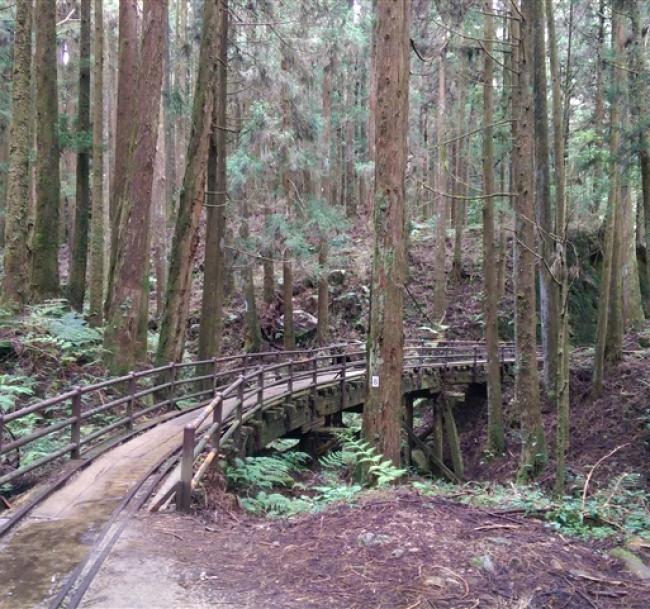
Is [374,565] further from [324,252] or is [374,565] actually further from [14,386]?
[324,252]

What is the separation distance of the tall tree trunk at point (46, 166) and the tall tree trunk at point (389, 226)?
10058mm

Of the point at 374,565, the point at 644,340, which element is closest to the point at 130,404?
the point at 374,565

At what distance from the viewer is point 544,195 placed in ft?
52.3

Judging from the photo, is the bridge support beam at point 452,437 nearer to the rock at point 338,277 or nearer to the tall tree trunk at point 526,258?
the tall tree trunk at point 526,258

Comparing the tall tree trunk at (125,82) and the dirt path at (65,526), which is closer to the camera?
the dirt path at (65,526)

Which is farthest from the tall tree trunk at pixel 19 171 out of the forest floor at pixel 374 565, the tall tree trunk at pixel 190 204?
the forest floor at pixel 374 565

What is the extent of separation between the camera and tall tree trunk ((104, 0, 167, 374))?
12.6 meters

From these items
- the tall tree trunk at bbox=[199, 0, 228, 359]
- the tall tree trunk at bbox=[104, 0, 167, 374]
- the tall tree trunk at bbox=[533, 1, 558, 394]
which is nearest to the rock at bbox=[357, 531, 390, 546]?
the tall tree trunk at bbox=[104, 0, 167, 374]

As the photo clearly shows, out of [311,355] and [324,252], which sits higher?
[324,252]

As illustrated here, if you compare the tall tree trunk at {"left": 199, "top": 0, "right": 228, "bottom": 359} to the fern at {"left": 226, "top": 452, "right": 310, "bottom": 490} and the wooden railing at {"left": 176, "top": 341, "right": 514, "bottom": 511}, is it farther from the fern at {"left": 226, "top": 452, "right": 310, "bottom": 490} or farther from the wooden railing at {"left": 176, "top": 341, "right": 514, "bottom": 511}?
the fern at {"left": 226, "top": 452, "right": 310, "bottom": 490}

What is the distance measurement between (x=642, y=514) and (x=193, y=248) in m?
10.2

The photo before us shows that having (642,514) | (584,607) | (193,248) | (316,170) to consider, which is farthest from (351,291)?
(584,607)

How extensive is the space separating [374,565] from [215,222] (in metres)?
11.7

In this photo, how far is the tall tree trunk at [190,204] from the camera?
13.4 metres
